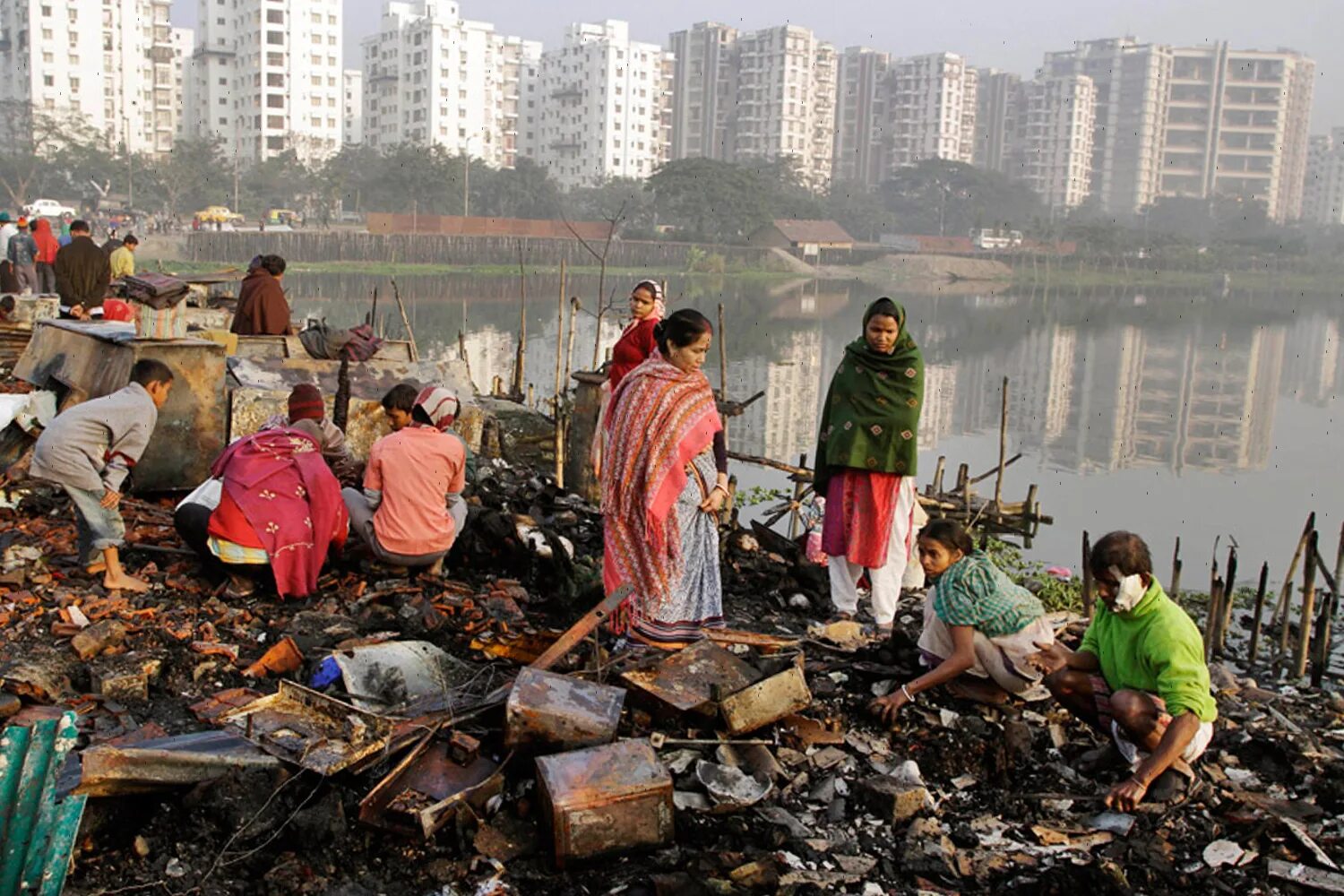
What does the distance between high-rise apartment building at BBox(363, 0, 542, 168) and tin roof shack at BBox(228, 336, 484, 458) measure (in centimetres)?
6465

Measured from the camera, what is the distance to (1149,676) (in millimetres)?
3662

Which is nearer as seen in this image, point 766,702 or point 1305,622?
point 766,702

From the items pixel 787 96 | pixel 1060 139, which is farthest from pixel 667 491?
pixel 1060 139

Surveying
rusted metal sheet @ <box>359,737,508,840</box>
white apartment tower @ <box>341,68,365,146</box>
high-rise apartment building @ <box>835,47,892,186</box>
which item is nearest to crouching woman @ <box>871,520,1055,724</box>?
rusted metal sheet @ <box>359,737,508,840</box>

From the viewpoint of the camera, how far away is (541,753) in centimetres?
356

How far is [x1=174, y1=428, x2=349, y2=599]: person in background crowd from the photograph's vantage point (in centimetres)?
483

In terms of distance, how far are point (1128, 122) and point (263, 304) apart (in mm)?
104782

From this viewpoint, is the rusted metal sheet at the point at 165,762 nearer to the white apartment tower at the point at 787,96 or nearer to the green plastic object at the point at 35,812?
the green plastic object at the point at 35,812

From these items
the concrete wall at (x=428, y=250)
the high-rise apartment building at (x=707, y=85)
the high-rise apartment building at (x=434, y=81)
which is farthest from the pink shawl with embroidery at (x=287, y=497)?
the high-rise apartment building at (x=707, y=85)

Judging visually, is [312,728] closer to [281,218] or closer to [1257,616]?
[1257,616]

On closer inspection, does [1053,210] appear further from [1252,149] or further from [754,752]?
[754,752]

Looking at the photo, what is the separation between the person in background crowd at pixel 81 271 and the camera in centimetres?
1116

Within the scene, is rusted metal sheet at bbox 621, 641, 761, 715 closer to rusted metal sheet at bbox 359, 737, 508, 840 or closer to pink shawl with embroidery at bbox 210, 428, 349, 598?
rusted metal sheet at bbox 359, 737, 508, 840

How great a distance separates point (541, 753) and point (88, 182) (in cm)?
4791
